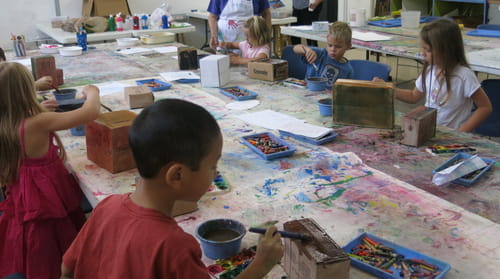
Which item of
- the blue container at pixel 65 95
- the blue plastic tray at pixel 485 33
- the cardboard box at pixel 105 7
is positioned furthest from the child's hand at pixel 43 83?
the cardboard box at pixel 105 7

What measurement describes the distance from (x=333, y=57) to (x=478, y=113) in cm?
106

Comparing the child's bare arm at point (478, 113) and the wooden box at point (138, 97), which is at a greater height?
the wooden box at point (138, 97)

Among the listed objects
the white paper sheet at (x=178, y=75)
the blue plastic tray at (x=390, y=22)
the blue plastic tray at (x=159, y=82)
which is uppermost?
the blue plastic tray at (x=390, y=22)

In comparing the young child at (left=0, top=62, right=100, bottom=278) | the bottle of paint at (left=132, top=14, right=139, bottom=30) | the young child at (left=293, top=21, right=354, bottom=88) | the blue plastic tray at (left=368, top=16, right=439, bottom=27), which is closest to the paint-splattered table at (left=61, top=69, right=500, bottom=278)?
the young child at (left=0, top=62, right=100, bottom=278)

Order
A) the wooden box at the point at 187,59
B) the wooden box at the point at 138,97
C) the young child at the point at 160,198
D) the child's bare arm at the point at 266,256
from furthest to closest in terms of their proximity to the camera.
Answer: the wooden box at the point at 187,59 → the wooden box at the point at 138,97 → the child's bare arm at the point at 266,256 → the young child at the point at 160,198

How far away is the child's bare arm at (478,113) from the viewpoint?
7.70 feet

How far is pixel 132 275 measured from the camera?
0.98 meters

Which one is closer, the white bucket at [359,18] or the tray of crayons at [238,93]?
the tray of crayons at [238,93]

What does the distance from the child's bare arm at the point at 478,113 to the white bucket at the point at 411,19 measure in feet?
7.25

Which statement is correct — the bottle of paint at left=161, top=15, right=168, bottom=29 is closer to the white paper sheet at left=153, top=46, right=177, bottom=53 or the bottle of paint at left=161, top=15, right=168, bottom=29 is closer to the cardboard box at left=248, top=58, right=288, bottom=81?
the white paper sheet at left=153, top=46, right=177, bottom=53

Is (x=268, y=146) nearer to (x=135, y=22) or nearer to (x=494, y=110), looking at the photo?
(x=494, y=110)

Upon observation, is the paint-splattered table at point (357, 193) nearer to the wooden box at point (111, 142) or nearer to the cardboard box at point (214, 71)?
the wooden box at point (111, 142)

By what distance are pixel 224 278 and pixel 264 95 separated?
5.66 feet

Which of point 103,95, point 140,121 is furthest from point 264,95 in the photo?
point 140,121
